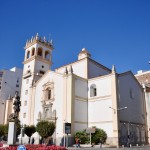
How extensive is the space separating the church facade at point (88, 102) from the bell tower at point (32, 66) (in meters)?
0.23

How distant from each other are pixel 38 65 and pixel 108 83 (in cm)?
1954

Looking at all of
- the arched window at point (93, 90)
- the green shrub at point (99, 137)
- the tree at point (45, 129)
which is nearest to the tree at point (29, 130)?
the tree at point (45, 129)

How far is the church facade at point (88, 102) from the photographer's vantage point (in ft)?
119

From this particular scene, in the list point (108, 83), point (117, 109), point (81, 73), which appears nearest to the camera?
point (117, 109)

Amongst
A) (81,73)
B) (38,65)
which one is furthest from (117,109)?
(38,65)

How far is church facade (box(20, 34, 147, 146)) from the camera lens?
36.3m

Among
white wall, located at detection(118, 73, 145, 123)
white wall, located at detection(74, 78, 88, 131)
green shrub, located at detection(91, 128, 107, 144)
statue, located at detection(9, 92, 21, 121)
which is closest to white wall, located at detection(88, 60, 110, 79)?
white wall, located at detection(74, 78, 88, 131)

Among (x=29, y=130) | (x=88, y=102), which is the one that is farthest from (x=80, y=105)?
(x=29, y=130)

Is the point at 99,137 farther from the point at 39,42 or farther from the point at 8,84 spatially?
the point at 8,84

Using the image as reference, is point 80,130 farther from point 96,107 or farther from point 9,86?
point 9,86

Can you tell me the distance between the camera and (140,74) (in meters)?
73.3

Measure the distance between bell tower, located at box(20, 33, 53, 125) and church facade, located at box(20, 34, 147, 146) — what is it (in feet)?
0.74

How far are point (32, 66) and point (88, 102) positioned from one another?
17.6 meters

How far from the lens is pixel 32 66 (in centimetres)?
5022
